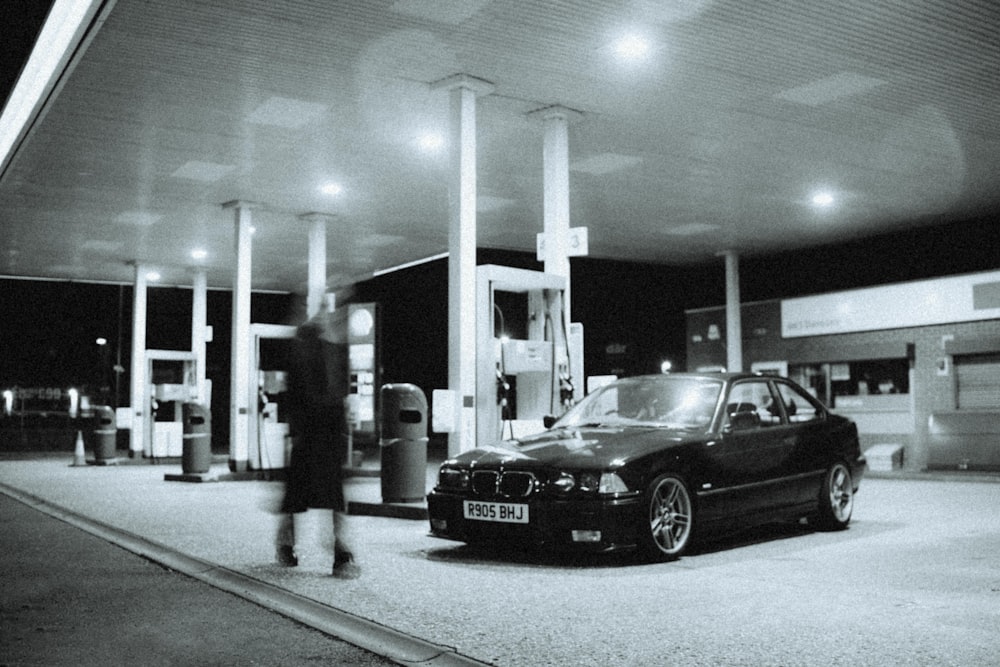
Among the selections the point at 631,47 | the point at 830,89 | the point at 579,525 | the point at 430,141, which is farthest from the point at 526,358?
the point at 830,89

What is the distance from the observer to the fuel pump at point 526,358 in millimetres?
10234

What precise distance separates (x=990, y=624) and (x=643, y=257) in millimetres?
18191

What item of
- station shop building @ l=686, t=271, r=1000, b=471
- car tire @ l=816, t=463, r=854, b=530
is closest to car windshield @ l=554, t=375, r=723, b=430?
car tire @ l=816, t=463, r=854, b=530

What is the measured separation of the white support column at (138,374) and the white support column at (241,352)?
609 cm

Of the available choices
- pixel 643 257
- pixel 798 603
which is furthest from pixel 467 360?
pixel 643 257

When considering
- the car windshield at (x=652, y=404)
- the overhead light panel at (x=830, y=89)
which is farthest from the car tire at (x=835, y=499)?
the overhead light panel at (x=830, y=89)

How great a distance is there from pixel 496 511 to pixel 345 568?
1136 millimetres

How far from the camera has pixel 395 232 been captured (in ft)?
63.6

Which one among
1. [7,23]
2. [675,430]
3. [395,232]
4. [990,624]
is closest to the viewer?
[990,624]

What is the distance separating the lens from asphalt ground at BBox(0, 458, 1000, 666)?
4242 millimetres

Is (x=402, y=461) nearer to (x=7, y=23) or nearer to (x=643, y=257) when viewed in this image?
(x=7, y=23)

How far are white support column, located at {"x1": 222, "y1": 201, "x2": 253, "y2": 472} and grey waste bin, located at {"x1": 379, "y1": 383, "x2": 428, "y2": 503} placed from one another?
21.5ft

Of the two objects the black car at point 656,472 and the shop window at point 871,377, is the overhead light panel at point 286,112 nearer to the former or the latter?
the black car at point 656,472

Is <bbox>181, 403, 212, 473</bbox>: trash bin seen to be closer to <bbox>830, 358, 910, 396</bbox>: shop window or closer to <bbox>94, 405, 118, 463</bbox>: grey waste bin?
<bbox>94, 405, 118, 463</bbox>: grey waste bin
